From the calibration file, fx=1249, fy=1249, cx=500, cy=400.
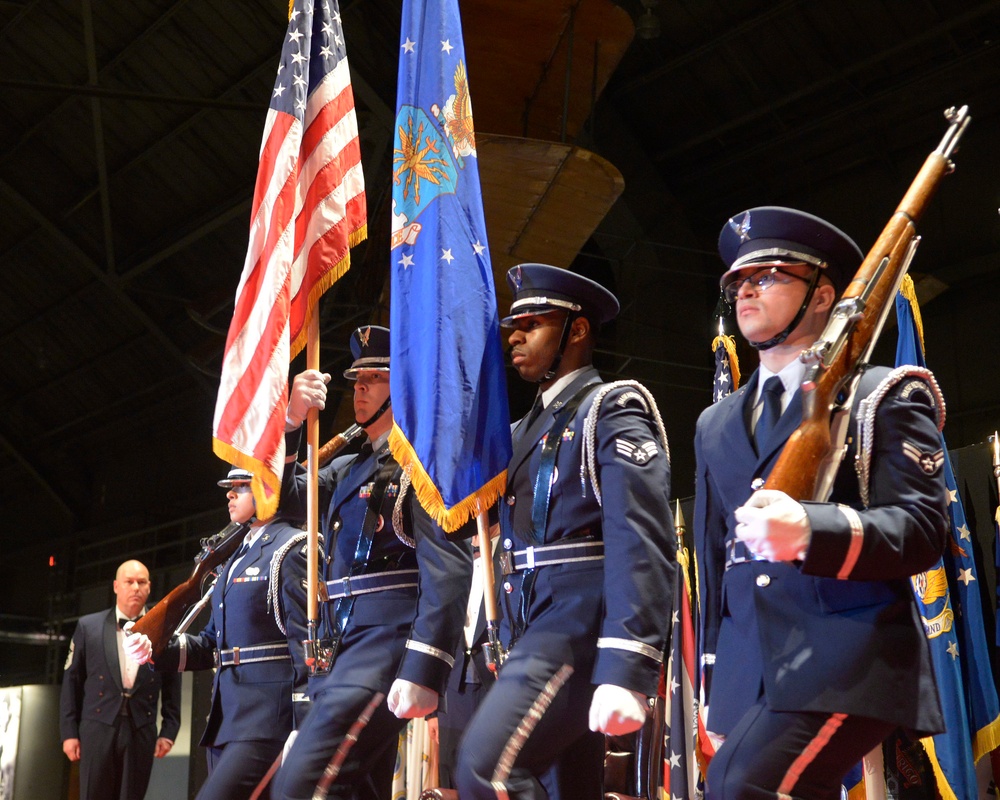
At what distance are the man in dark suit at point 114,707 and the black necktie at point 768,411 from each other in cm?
576

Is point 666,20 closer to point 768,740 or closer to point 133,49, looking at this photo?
point 133,49

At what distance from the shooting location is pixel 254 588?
15.5ft

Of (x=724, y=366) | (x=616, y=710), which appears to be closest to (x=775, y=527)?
(x=616, y=710)

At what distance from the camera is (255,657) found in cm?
464

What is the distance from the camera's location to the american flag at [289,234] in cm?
387

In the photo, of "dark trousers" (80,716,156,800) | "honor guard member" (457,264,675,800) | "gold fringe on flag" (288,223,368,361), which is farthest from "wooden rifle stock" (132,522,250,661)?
"honor guard member" (457,264,675,800)

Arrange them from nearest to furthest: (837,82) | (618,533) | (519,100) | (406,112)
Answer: (618,533)
(406,112)
(519,100)
(837,82)

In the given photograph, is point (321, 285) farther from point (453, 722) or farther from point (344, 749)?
point (453, 722)

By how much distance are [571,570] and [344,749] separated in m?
0.90

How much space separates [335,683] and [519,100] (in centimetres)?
714

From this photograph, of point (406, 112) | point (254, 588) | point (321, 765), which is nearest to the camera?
point (321, 765)

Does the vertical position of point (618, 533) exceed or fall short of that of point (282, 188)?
it falls short

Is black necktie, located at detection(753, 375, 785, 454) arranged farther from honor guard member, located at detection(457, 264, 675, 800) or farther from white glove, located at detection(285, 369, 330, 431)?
white glove, located at detection(285, 369, 330, 431)

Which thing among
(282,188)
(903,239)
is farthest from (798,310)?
(282,188)
